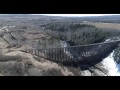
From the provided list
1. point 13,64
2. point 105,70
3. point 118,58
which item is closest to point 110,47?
point 118,58

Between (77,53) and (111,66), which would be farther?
(77,53)

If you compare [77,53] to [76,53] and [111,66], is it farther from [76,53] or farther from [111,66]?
[111,66]

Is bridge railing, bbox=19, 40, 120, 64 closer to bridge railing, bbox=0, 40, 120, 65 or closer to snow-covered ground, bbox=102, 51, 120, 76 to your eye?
bridge railing, bbox=0, 40, 120, 65

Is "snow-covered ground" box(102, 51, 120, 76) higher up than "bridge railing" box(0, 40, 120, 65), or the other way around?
"bridge railing" box(0, 40, 120, 65)

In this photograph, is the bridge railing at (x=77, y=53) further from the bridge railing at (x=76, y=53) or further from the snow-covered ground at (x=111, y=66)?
the snow-covered ground at (x=111, y=66)

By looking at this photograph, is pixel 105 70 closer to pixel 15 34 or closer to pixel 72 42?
pixel 72 42

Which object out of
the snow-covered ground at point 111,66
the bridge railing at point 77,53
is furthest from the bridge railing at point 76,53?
the snow-covered ground at point 111,66

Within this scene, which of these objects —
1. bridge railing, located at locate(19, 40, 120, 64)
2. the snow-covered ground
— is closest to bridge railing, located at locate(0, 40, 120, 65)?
bridge railing, located at locate(19, 40, 120, 64)

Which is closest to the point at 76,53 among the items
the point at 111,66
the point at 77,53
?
the point at 77,53

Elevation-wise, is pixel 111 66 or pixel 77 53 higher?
pixel 77 53

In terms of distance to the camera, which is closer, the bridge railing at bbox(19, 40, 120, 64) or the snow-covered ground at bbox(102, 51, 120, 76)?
the snow-covered ground at bbox(102, 51, 120, 76)

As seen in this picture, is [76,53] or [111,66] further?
[76,53]
